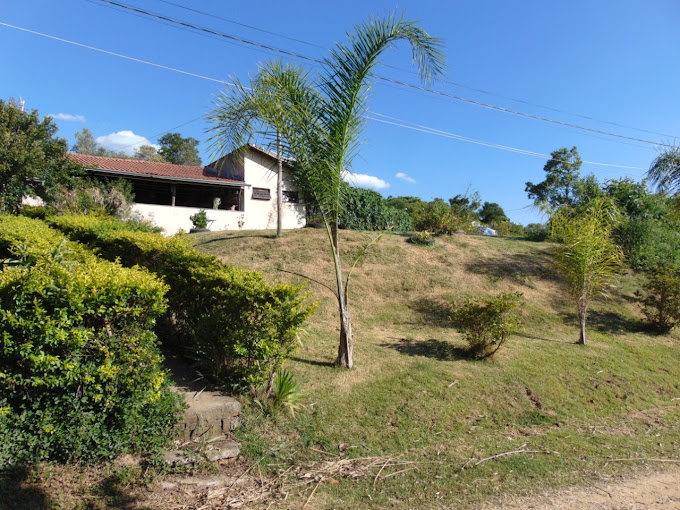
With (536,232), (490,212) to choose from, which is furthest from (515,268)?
(490,212)

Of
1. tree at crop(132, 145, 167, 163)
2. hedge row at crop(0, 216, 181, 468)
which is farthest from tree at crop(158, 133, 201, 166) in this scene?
hedge row at crop(0, 216, 181, 468)

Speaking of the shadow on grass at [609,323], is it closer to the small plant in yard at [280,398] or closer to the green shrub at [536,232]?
the green shrub at [536,232]

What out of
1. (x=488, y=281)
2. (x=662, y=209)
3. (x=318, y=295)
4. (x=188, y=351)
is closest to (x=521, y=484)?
(x=188, y=351)

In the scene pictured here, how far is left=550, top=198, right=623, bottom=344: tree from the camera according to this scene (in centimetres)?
738

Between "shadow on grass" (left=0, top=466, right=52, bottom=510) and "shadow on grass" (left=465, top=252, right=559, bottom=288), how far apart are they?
9.98m

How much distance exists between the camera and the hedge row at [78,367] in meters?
Result: 2.77

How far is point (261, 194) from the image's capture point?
2262 centimetres

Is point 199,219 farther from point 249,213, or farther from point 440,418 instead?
→ point 440,418

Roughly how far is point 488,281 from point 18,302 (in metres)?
9.78

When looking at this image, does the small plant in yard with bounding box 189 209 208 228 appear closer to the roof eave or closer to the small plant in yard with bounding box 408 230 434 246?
the roof eave

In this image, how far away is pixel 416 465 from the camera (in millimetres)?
3668

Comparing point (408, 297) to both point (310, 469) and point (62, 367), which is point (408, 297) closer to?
point (310, 469)

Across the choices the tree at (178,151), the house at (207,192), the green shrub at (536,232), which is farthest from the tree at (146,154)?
the green shrub at (536,232)

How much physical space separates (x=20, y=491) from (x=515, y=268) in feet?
36.7
